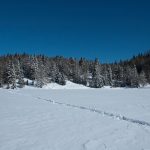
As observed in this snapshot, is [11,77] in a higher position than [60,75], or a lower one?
lower

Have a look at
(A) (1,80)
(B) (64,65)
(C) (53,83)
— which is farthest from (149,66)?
(A) (1,80)

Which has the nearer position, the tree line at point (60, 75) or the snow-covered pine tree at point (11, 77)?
the snow-covered pine tree at point (11, 77)

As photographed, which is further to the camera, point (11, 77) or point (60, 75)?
point (60, 75)

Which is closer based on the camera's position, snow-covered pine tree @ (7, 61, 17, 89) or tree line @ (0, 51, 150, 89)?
snow-covered pine tree @ (7, 61, 17, 89)

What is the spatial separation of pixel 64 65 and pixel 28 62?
16249mm
